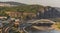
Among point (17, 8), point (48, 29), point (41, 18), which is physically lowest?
point (48, 29)

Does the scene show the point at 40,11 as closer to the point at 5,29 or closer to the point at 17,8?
the point at 17,8

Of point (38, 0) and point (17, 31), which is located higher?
point (38, 0)

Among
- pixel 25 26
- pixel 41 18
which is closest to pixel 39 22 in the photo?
pixel 41 18

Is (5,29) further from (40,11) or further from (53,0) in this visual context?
(53,0)

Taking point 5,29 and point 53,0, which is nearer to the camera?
point 5,29

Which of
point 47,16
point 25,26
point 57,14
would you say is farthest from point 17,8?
point 57,14

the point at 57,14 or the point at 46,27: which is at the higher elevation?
the point at 57,14

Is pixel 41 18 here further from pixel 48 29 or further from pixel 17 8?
pixel 17 8

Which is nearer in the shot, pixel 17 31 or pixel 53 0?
pixel 17 31
